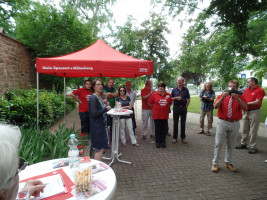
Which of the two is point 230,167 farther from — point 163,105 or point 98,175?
point 98,175

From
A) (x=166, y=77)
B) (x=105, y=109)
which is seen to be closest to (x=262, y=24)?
(x=105, y=109)

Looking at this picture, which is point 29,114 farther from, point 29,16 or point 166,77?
point 166,77

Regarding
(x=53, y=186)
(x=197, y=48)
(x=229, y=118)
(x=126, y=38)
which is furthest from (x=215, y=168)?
(x=126, y=38)

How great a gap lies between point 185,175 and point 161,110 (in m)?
1.87

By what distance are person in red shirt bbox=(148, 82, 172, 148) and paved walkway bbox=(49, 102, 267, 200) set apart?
43 cm

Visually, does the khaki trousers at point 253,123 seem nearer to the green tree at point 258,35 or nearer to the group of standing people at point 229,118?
the group of standing people at point 229,118

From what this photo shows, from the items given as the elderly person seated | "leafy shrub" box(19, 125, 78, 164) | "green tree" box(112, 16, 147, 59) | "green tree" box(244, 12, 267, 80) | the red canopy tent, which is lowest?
"leafy shrub" box(19, 125, 78, 164)

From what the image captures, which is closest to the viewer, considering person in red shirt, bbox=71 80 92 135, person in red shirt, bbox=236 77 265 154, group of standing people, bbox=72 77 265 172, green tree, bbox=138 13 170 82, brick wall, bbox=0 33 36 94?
group of standing people, bbox=72 77 265 172

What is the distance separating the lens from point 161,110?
4746 mm

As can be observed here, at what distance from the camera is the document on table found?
4.25 feet

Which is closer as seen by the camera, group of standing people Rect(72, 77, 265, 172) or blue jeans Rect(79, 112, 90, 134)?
group of standing people Rect(72, 77, 265, 172)

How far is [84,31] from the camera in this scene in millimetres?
10297

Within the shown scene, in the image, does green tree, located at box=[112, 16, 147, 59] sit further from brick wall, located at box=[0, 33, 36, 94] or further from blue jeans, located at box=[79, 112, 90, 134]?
blue jeans, located at box=[79, 112, 90, 134]

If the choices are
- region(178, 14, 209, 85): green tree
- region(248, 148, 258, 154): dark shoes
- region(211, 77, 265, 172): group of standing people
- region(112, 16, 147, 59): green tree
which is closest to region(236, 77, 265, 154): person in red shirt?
region(248, 148, 258, 154): dark shoes
